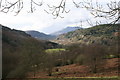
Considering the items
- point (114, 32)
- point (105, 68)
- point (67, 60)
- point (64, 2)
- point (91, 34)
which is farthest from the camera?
point (67, 60)

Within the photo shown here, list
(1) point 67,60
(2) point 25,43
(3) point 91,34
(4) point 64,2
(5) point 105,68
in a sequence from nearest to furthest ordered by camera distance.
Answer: (4) point 64,2
(3) point 91,34
(2) point 25,43
(5) point 105,68
(1) point 67,60

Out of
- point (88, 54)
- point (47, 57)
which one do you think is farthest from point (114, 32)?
point (88, 54)

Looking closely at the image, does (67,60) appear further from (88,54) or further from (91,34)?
(91,34)

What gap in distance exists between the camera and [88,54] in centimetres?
3278

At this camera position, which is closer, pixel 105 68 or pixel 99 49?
pixel 99 49

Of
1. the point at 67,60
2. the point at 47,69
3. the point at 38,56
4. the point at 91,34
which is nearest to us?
the point at 91,34

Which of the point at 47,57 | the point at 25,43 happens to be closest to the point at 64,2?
the point at 25,43

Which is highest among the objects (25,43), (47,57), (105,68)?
(25,43)

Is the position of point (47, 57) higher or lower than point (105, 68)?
higher

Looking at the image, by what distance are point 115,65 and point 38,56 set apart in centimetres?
1517

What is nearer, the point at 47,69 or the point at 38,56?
the point at 38,56

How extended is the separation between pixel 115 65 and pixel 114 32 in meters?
34.2

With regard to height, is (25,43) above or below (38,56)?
above

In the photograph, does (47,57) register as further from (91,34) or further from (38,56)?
(91,34)
